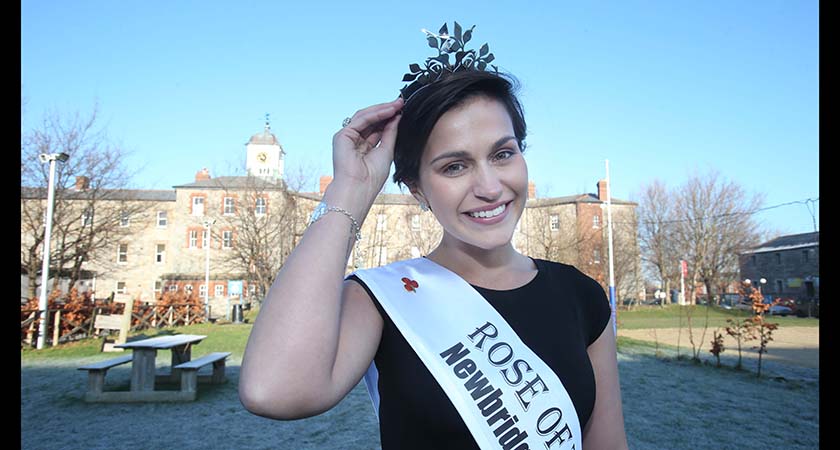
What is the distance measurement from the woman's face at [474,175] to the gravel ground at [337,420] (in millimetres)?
5371

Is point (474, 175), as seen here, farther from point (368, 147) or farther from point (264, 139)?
point (264, 139)

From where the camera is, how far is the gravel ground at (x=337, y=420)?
6156 mm

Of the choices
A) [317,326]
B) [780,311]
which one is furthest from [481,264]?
[780,311]

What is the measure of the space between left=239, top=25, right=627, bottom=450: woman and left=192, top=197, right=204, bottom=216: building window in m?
45.2

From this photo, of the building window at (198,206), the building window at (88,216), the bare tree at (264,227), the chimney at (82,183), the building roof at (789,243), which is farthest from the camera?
the building window at (198,206)

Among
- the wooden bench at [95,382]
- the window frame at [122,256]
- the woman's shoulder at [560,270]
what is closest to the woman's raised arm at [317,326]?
the woman's shoulder at [560,270]

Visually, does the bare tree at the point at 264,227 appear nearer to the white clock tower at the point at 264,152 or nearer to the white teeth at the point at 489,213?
the white clock tower at the point at 264,152

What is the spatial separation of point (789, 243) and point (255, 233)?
143 feet

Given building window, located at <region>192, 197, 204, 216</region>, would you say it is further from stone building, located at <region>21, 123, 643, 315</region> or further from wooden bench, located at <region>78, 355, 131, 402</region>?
wooden bench, located at <region>78, 355, 131, 402</region>

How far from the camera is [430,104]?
1425 millimetres

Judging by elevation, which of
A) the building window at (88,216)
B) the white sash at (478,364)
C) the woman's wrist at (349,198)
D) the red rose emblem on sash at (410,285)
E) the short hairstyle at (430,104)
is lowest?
the white sash at (478,364)

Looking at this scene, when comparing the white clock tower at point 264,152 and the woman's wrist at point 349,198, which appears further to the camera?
the white clock tower at point 264,152

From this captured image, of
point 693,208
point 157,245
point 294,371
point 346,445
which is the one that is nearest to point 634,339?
point 346,445
